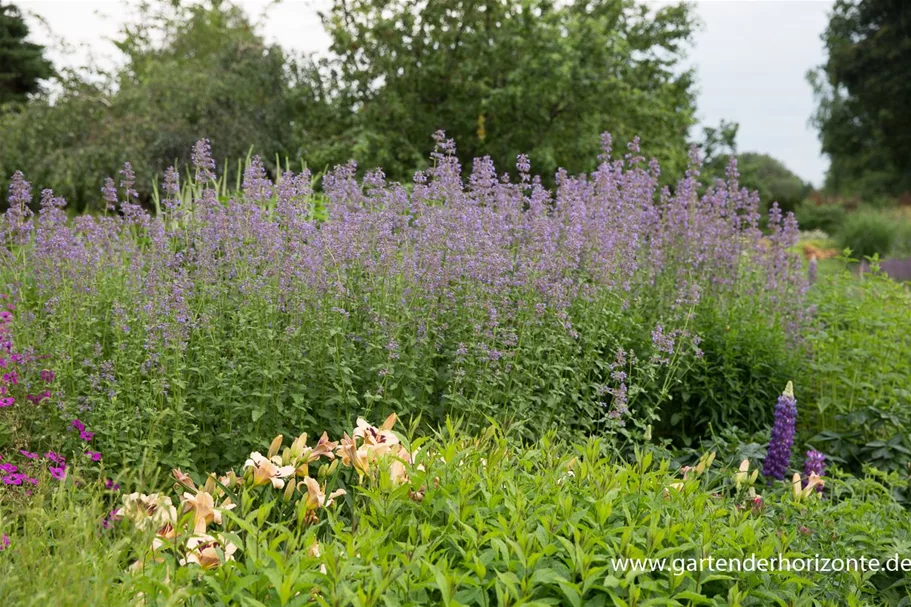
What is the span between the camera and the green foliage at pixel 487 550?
6.70 feet

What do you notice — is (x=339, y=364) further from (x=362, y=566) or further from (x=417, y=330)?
(x=362, y=566)

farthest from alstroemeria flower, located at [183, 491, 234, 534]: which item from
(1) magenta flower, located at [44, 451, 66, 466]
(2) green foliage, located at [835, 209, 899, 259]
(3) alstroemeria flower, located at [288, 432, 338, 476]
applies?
(2) green foliage, located at [835, 209, 899, 259]

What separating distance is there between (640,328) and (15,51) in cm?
3080

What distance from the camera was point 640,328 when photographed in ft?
16.3

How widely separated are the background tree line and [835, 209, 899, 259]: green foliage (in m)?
4.85

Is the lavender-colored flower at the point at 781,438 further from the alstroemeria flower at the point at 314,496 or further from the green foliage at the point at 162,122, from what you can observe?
the green foliage at the point at 162,122

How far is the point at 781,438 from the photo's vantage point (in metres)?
4.23

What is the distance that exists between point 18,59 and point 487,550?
33.1 m

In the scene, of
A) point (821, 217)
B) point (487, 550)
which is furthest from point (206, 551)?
point (821, 217)

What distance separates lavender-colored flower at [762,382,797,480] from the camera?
422 centimetres

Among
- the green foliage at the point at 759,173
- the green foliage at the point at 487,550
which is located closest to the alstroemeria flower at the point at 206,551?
the green foliage at the point at 487,550

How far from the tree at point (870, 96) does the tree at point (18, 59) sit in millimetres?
28998

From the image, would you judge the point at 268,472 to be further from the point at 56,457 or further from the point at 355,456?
the point at 56,457

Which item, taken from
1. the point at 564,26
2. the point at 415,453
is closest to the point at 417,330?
the point at 415,453
